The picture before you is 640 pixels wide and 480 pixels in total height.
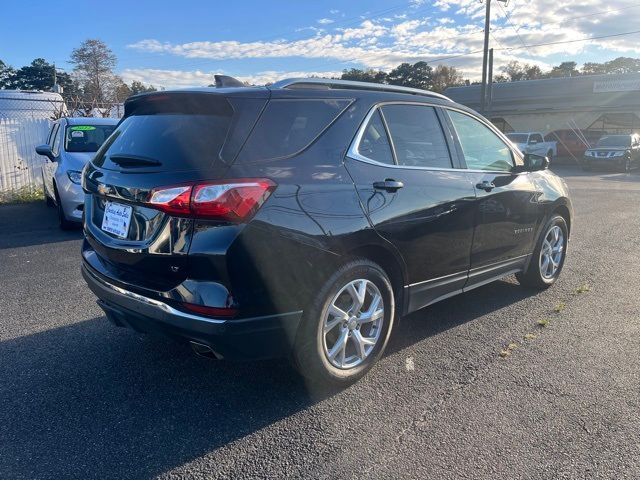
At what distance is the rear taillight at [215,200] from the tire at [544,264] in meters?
3.40

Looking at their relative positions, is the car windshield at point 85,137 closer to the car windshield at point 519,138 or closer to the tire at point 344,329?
the tire at point 344,329

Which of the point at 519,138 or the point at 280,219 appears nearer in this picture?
the point at 280,219

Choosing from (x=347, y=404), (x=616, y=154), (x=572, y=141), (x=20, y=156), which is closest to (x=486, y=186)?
Result: (x=347, y=404)

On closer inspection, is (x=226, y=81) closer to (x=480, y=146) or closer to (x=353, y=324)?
(x=353, y=324)

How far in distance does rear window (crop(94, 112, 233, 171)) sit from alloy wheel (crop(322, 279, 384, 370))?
3.68 ft

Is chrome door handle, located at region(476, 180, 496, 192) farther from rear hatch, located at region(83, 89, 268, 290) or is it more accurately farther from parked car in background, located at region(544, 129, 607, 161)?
parked car in background, located at region(544, 129, 607, 161)

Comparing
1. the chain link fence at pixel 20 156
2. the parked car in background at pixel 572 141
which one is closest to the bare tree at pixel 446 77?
the parked car in background at pixel 572 141

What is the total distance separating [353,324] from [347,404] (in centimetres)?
48

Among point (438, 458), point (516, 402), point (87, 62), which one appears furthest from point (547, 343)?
point (87, 62)

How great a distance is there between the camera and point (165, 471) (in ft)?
8.35

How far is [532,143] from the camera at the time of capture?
2680 centimetres

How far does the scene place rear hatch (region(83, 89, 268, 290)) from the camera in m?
2.75

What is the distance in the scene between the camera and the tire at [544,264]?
16.9ft

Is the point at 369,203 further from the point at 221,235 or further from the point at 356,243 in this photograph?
the point at 221,235
